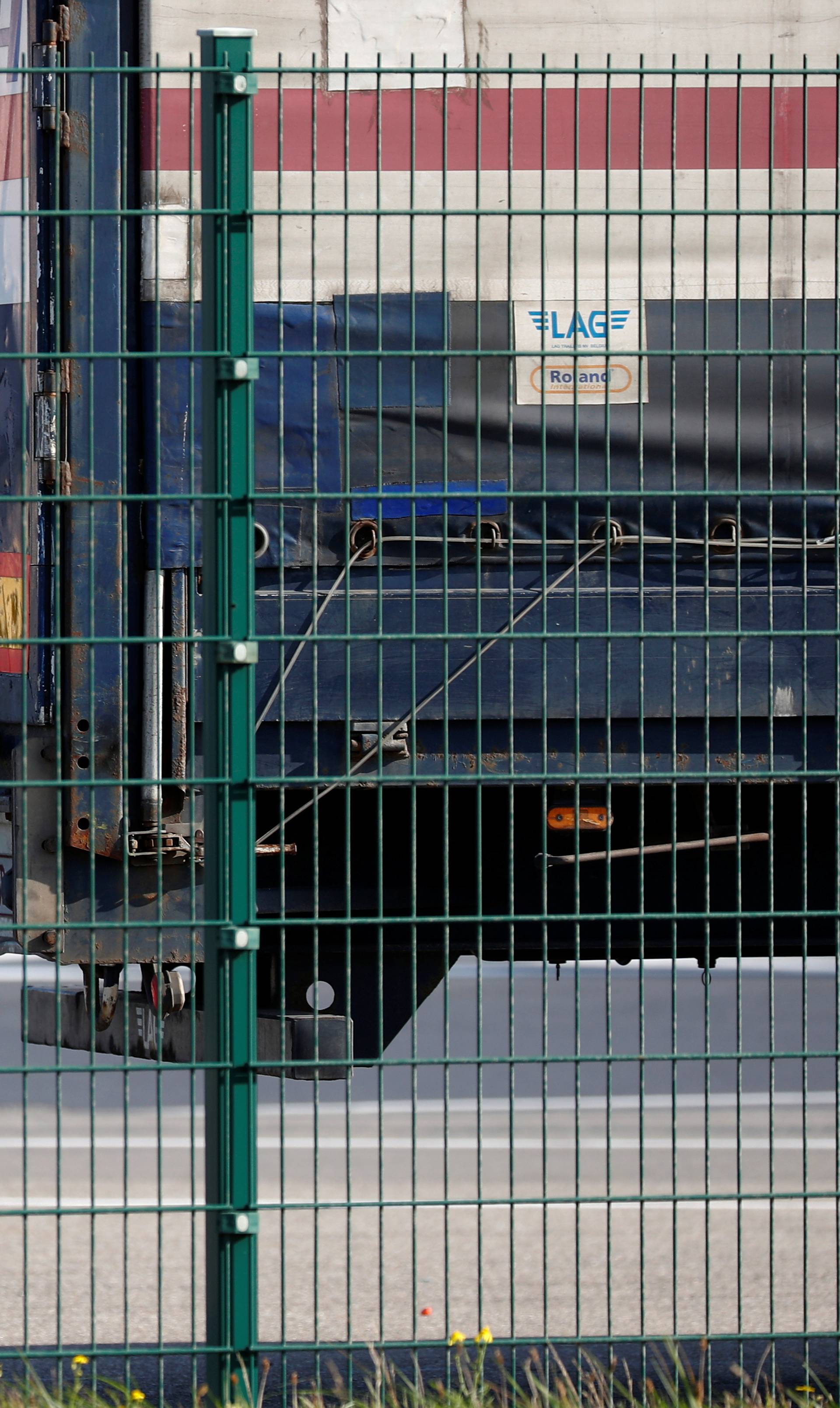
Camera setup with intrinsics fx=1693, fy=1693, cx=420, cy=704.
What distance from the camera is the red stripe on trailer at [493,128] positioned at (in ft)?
16.1

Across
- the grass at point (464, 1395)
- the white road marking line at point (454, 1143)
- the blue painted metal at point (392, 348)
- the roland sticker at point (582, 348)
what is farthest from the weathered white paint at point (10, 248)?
the white road marking line at point (454, 1143)

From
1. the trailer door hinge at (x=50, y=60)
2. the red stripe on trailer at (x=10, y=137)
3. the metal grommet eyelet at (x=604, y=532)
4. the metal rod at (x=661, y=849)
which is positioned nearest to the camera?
the metal rod at (x=661, y=849)

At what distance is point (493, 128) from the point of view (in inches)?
194

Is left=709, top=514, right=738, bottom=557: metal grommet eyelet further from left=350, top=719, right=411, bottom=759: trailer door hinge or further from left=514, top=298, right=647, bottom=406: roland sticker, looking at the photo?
left=350, top=719, right=411, bottom=759: trailer door hinge

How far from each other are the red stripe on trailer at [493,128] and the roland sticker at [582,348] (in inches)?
15.9

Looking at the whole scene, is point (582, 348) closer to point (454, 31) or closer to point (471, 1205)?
point (454, 31)

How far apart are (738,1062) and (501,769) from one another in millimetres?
1639

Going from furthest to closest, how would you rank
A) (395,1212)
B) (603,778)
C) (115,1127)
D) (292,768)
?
1. (115,1127)
2. (395,1212)
3. (292,768)
4. (603,778)

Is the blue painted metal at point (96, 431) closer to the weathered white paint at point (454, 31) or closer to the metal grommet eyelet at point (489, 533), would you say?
the weathered white paint at point (454, 31)

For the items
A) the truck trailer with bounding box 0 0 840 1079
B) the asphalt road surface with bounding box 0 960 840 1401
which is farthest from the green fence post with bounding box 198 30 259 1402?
the truck trailer with bounding box 0 0 840 1079

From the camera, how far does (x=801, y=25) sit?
5047 millimetres

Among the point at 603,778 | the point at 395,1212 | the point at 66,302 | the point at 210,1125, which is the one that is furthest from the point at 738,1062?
the point at 395,1212

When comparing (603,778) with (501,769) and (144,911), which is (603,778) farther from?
(144,911)

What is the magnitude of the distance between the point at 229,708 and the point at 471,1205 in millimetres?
1353
